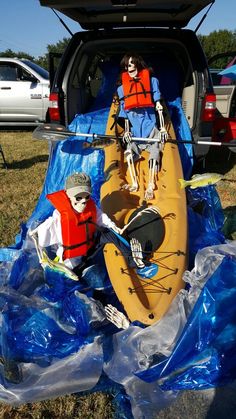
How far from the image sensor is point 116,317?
233 centimetres

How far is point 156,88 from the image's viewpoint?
4.27 m

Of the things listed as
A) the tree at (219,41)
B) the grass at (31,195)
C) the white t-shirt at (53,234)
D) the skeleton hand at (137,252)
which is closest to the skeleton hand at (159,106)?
the grass at (31,195)

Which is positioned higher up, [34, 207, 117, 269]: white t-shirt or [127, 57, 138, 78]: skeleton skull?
[127, 57, 138, 78]: skeleton skull

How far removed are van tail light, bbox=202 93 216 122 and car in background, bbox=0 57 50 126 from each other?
14.3 ft

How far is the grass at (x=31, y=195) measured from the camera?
201 cm

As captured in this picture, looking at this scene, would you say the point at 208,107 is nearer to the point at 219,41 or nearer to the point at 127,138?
the point at 127,138

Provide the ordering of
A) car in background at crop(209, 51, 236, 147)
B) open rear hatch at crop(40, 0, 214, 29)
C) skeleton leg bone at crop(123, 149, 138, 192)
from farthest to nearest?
1. car in background at crop(209, 51, 236, 147)
2. skeleton leg bone at crop(123, 149, 138, 192)
3. open rear hatch at crop(40, 0, 214, 29)

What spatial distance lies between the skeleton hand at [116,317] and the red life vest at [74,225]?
0.43 metres

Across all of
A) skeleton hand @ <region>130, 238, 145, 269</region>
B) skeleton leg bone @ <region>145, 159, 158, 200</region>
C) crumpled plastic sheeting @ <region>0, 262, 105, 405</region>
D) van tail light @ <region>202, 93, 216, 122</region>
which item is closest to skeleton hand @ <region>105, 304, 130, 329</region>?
crumpled plastic sheeting @ <region>0, 262, 105, 405</region>

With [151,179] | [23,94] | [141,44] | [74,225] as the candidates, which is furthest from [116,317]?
[23,94]

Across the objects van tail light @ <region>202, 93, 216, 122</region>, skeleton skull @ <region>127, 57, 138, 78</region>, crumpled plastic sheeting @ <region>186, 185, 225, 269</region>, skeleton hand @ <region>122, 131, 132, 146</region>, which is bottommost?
crumpled plastic sheeting @ <region>186, 185, 225, 269</region>

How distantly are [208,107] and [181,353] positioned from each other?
3.00 m

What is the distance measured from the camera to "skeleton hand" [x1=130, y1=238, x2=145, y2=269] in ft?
8.61

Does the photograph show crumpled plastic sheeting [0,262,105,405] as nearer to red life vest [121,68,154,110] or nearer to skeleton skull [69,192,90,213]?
skeleton skull [69,192,90,213]
